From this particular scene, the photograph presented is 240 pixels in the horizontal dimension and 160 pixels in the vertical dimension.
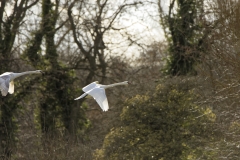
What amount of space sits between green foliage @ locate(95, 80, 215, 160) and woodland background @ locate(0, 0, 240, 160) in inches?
0.8

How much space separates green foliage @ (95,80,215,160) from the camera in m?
13.8

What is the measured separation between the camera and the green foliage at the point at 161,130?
45.4ft

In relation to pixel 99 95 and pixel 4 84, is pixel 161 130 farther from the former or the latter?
pixel 4 84

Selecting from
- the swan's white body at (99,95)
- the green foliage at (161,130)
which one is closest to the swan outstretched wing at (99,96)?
the swan's white body at (99,95)

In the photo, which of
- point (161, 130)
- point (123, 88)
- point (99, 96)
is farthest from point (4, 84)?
point (123, 88)

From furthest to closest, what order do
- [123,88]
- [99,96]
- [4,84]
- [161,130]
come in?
[123,88]
[161,130]
[99,96]
[4,84]

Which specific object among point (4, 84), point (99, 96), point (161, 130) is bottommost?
point (161, 130)

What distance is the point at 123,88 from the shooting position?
70.9 ft

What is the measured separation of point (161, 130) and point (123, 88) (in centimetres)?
783

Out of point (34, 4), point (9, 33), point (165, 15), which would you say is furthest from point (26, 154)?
point (165, 15)

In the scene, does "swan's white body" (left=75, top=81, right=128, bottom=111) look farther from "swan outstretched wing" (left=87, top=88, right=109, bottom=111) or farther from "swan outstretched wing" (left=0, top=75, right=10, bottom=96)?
"swan outstretched wing" (left=0, top=75, right=10, bottom=96)

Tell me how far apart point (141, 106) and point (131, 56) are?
1269 cm

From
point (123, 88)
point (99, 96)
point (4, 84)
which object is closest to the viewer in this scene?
point (4, 84)

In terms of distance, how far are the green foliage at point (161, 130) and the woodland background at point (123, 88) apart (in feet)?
0.07
